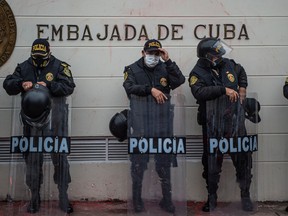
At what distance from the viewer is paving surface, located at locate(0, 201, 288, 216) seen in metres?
4.97

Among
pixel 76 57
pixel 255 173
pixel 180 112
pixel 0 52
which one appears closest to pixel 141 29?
pixel 76 57

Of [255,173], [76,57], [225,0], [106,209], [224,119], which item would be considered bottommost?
[106,209]

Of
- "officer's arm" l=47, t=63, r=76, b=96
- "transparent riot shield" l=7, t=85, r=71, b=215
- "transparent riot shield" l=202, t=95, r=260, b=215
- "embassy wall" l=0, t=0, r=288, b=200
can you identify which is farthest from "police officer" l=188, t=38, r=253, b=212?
"transparent riot shield" l=7, t=85, r=71, b=215

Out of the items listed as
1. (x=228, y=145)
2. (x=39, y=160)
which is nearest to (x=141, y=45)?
(x=228, y=145)

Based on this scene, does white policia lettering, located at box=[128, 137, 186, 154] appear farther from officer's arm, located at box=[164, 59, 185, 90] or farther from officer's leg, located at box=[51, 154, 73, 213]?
officer's leg, located at box=[51, 154, 73, 213]

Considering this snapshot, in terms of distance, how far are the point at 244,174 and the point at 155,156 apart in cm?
110

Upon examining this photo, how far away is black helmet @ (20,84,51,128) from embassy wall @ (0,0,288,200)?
1.02 meters

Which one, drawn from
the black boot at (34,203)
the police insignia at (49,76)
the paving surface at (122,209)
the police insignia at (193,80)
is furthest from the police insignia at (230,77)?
the black boot at (34,203)

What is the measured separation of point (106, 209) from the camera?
5496 millimetres

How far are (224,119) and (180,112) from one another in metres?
0.51

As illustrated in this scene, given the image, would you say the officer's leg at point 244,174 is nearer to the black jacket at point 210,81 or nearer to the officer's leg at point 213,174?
the officer's leg at point 213,174

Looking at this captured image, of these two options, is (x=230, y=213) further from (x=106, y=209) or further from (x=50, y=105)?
(x=50, y=105)

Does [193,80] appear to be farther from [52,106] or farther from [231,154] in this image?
[52,106]

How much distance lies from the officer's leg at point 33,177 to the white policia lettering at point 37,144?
0.07 meters
